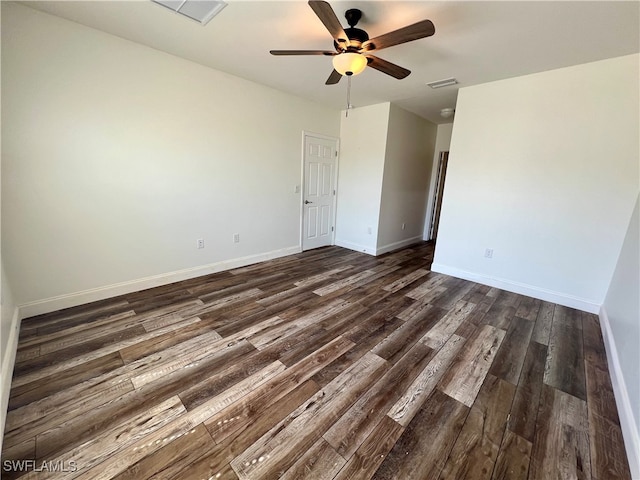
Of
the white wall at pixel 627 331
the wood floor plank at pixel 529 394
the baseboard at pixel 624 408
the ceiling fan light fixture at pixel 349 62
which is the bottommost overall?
the wood floor plank at pixel 529 394

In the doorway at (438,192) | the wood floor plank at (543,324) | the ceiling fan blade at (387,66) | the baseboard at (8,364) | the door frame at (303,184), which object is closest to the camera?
the baseboard at (8,364)

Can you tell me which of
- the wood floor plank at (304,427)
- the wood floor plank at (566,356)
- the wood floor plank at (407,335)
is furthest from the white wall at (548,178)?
the wood floor plank at (304,427)

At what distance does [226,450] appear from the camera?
4.21 feet

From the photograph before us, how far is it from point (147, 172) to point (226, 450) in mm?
2725

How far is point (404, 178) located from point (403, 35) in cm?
327

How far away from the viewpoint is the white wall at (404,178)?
443cm

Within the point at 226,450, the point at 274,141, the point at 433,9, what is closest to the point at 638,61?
the point at 433,9

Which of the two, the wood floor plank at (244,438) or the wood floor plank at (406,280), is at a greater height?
the wood floor plank at (406,280)

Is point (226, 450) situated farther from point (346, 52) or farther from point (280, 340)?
point (346, 52)

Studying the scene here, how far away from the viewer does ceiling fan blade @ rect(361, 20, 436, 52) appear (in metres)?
1.66

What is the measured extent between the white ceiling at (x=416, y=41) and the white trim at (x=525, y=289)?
241cm

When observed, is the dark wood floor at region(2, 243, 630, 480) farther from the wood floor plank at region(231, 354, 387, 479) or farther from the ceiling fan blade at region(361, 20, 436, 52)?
the ceiling fan blade at region(361, 20, 436, 52)

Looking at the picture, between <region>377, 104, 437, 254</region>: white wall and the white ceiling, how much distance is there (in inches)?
54.1

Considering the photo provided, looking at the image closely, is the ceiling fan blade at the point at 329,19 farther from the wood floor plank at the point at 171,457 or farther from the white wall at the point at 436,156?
the white wall at the point at 436,156
